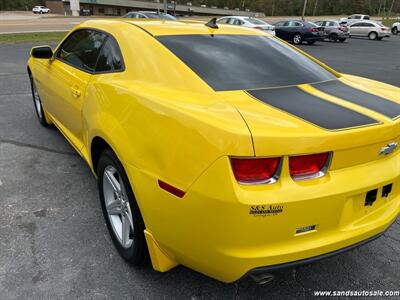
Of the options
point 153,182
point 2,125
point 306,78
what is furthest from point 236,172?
point 2,125

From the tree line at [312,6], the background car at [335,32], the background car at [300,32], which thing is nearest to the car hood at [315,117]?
the background car at [300,32]

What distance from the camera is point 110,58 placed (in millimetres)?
2852

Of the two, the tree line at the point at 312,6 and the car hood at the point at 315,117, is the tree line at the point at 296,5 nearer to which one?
the tree line at the point at 312,6

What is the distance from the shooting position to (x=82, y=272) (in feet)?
8.05

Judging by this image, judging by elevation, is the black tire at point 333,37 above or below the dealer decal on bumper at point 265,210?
below

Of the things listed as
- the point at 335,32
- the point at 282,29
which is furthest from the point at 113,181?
the point at 335,32

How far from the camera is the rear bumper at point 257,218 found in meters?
1.69

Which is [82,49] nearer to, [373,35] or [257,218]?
[257,218]

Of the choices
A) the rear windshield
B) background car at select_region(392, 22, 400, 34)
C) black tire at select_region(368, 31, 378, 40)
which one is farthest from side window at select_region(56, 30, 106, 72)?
background car at select_region(392, 22, 400, 34)

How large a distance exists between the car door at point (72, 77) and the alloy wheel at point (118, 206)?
2.46ft

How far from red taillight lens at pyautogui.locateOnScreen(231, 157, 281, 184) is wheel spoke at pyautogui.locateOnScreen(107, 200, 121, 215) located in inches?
45.2

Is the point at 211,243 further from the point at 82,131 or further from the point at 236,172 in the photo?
the point at 82,131

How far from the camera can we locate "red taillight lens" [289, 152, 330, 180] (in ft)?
5.80

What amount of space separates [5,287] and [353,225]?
2.11 metres
